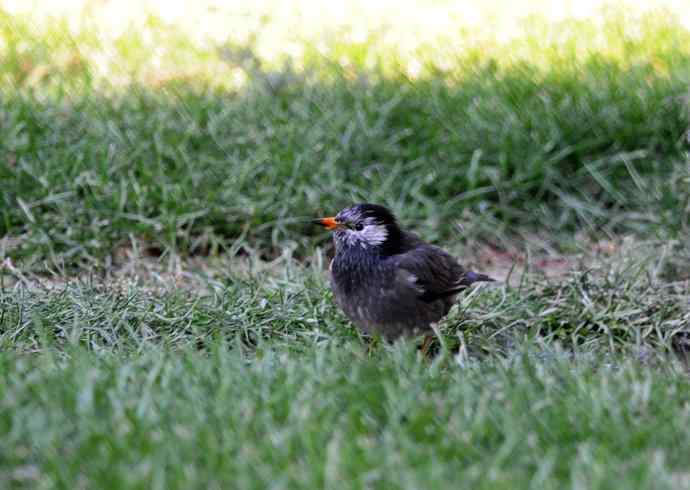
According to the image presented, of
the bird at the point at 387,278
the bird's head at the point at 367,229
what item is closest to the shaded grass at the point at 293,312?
the bird at the point at 387,278

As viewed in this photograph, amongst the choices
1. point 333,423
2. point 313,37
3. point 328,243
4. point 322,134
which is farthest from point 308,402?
point 313,37

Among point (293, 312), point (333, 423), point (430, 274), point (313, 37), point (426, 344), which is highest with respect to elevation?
point (313, 37)

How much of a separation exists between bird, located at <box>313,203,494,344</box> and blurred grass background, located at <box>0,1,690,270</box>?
1.37m

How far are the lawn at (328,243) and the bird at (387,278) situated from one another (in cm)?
19

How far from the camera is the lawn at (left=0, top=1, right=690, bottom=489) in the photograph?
3768 millimetres

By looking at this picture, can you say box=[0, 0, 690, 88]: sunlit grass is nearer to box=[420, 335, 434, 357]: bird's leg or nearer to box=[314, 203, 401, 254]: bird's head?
box=[314, 203, 401, 254]: bird's head

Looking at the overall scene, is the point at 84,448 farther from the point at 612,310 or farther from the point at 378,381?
the point at 612,310

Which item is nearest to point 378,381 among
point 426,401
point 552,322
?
point 426,401

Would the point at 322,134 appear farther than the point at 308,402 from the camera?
Yes

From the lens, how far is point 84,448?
3615 mm

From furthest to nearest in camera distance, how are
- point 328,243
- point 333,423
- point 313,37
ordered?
point 313,37 < point 328,243 < point 333,423

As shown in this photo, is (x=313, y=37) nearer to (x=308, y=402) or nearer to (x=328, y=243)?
(x=328, y=243)

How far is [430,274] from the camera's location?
17.9ft

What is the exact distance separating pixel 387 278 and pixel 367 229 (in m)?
0.27
